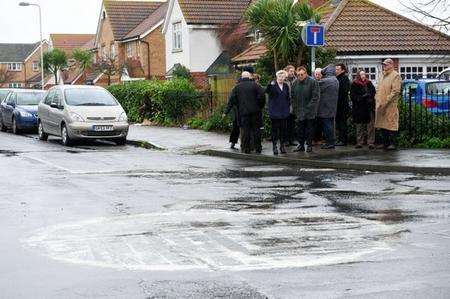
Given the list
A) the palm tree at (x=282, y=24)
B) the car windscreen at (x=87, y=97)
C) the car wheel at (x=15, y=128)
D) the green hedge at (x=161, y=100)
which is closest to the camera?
the car windscreen at (x=87, y=97)

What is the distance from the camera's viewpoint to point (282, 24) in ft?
72.9

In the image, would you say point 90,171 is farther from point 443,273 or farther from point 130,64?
point 130,64

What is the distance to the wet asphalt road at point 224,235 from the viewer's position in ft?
19.0

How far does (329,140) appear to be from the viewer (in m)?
16.4

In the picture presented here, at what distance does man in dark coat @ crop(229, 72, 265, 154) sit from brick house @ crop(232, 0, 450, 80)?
1041 cm

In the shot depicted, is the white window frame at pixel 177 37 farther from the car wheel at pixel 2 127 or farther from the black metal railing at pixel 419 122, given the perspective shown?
the black metal railing at pixel 419 122

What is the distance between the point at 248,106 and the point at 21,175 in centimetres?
519

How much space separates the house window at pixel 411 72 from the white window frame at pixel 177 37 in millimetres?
19976

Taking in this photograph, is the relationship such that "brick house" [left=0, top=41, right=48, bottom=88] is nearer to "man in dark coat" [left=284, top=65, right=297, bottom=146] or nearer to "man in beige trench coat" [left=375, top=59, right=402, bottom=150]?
"man in dark coat" [left=284, top=65, right=297, bottom=146]

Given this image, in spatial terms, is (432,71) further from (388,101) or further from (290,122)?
(388,101)

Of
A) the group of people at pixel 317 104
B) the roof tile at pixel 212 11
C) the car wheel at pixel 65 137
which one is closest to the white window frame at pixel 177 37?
the roof tile at pixel 212 11

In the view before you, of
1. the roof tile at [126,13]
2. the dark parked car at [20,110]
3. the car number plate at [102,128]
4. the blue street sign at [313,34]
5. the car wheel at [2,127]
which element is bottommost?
the car wheel at [2,127]

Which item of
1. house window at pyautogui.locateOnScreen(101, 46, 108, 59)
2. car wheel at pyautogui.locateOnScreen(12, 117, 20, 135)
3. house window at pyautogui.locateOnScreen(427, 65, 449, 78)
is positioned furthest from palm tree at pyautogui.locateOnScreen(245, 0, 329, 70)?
house window at pyautogui.locateOnScreen(101, 46, 108, 59)

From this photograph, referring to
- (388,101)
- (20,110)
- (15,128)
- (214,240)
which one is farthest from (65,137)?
(214,240)
